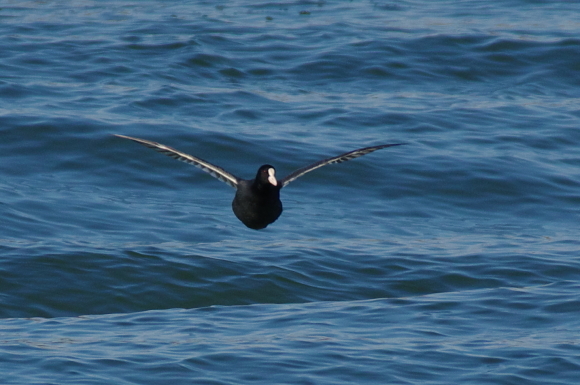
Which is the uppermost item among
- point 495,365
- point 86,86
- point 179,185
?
point 86,86

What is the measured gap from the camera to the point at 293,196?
15109mm

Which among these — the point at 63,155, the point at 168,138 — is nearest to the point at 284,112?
the point at 168,138

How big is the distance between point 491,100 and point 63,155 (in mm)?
8108

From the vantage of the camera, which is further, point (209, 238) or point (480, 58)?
point (480, 58)

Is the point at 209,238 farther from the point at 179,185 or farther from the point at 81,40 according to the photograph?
the point at 81,40

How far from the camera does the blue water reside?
9.78 meters

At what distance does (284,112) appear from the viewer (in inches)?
693

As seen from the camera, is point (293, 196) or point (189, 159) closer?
point (189, 159)

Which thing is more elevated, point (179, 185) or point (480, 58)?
point (480, 58)

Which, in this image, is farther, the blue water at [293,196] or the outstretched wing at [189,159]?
the blue water at [293,196]

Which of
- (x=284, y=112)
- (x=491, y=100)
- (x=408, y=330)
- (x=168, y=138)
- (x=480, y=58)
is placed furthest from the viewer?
(x=480, y=58)

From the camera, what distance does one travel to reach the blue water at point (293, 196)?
978 centimetres

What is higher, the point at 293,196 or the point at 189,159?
the point at 189,159

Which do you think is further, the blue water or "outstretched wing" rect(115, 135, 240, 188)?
the blue water
